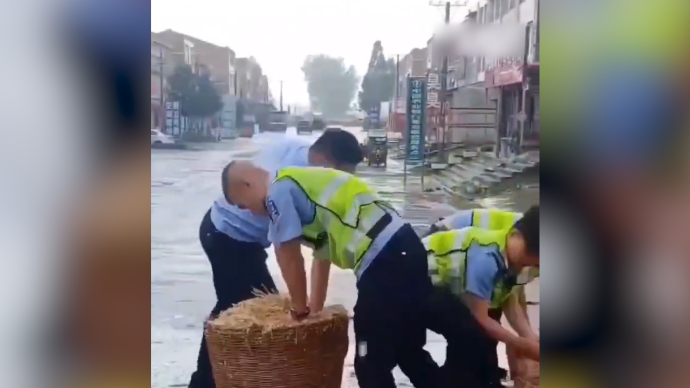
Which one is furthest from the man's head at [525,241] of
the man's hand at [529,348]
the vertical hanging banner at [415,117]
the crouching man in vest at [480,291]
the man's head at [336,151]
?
the man's head at [336,151]

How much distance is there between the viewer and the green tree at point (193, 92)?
1.77 metres

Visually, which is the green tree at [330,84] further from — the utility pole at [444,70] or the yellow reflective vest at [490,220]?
the yellow reflective vest at [490,220]

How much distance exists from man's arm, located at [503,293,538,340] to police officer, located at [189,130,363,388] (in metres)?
0.62

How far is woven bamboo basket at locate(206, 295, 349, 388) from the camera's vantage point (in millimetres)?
1748

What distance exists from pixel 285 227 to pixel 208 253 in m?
0.23

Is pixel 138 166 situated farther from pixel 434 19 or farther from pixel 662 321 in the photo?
pixel 662 321

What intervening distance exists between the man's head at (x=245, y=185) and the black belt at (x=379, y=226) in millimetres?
301

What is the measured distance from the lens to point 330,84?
5.86ft

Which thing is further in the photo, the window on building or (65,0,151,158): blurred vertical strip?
the window on building

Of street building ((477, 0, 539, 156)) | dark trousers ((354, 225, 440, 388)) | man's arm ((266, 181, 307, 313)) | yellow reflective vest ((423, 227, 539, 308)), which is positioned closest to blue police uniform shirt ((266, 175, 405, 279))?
man's arm ((266, 181, 307, 313))

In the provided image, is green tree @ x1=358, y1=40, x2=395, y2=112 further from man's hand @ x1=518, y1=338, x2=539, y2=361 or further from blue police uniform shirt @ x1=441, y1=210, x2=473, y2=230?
man's hand @ x1=518, y1=338, x2=539, y2=361

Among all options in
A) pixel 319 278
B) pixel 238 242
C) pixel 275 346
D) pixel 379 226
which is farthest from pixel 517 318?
pixel 238 242

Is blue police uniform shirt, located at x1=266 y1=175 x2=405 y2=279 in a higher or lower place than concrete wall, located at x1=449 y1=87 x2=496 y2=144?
lower

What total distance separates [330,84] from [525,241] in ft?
2.27
